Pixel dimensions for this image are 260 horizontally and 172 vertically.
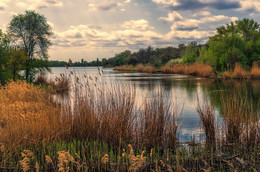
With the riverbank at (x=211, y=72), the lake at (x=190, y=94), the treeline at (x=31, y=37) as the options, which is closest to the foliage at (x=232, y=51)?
the riverbank at (x=211, y=72)

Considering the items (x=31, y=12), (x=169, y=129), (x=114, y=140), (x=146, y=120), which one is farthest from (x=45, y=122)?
(x=31, y=12)

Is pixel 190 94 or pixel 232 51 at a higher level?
pixel 232 51

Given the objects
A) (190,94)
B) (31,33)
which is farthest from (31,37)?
(190,94)

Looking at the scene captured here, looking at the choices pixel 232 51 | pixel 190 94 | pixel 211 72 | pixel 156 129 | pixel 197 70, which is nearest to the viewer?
pixel 156 129

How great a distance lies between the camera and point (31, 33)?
3194 centimetres

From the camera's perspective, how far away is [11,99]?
10664 mm

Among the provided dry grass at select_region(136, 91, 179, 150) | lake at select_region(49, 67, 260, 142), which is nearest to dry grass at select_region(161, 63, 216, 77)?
lake at select_region(49, 67, 260, 142)

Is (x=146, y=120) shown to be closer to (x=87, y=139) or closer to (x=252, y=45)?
(x=87, y=139)

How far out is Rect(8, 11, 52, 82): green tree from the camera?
31.2 m

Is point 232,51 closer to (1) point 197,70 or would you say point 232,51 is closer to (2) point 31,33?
(1) point 197,70

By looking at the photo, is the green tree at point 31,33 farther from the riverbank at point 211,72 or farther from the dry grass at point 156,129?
the dry grass at point 156,129

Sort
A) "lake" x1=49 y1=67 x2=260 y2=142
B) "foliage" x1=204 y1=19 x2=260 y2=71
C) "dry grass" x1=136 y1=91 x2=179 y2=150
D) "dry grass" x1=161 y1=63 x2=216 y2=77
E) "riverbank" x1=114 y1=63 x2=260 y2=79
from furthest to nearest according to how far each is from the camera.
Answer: "dry grass" x1=161 y1=63 x2=216 y2=77 < "foliage" x1=204 y1=19 x2=260 y2=71 < "riverbank" x1=114 y1=63 x2=260 y2=79 < "lake" x1=49 y1=67 x2=260 y2=142 < "dry grass" x1=136 y1=91 x2=179 y2=150

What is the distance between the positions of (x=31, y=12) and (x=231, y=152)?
32.4m

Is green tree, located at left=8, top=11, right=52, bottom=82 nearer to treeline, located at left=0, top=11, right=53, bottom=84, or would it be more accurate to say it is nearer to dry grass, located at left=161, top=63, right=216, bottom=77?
treeline, located at left=0, top=11, right=53, bottom=84
